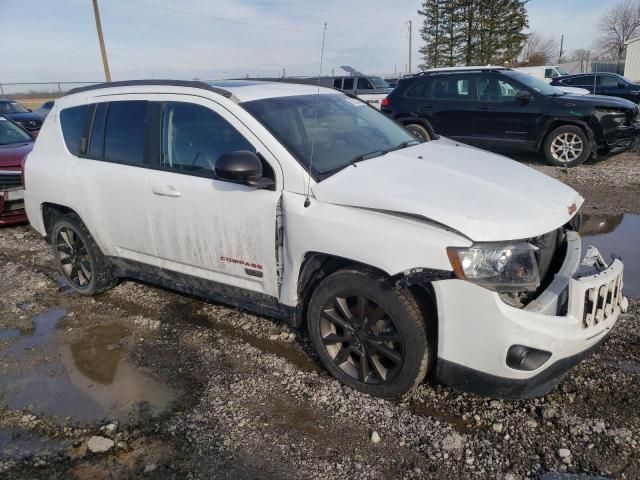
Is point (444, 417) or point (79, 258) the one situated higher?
point (79, 258)

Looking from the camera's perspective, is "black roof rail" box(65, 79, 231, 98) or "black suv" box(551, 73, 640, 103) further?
"black suv" box(551, 73, 640, 103)

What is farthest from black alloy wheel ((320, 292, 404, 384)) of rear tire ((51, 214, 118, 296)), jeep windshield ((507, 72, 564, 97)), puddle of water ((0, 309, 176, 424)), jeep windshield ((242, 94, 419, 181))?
jeep windshield ((507, 72, 564, 97))

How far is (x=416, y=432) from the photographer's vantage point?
2.69 m

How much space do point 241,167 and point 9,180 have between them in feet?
18.4

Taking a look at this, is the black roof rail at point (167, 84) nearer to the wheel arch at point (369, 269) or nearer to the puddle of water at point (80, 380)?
the wheel arch at point (369, 269)

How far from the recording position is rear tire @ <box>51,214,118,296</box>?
14.6 ft

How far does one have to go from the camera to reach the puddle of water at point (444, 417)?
271cm

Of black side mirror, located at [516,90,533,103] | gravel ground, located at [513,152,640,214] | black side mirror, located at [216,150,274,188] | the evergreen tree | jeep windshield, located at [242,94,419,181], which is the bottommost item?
gravel ground, located at [513,152,640,214]

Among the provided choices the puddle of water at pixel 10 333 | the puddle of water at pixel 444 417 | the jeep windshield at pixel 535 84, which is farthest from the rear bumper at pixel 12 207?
the jeep windshield at pixel 535 84

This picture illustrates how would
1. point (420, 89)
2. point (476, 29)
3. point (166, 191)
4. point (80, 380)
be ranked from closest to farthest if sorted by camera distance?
point (80, 380), point (166, 191), point (420, 89), point (476, 29)

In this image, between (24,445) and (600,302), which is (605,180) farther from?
(24,445)

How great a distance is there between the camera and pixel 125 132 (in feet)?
12.9

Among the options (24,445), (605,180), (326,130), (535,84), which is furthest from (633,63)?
(24,445)

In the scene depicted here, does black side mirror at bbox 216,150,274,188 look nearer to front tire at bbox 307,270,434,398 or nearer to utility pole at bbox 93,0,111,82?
front tire at bbox 307,270,434,398
